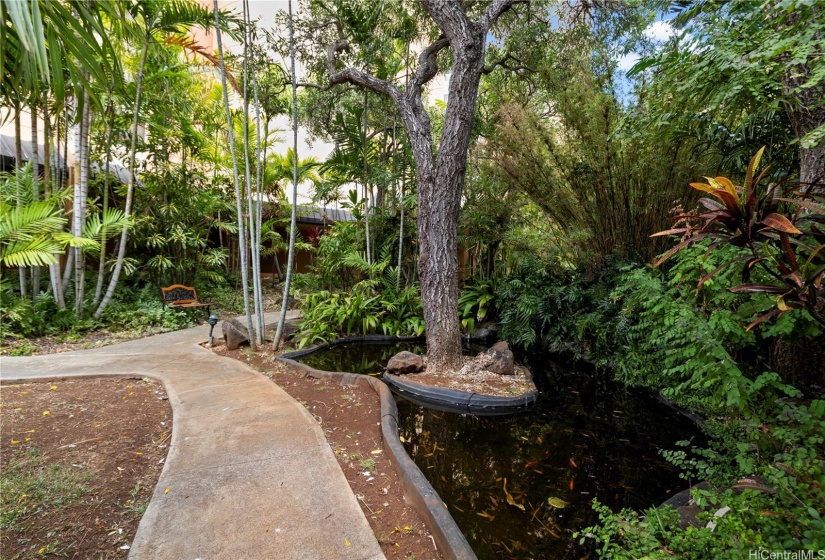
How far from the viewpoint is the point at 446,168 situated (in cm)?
443

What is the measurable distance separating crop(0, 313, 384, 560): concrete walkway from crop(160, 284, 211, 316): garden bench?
3023 millimetres

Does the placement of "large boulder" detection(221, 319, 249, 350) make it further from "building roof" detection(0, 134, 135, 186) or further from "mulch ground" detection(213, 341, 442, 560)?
"building roof" detection(0, 134, 135, 186)

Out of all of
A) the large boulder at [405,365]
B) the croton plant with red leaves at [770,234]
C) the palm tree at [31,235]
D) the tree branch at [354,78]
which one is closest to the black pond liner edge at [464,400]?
the large boulder at [405,365]

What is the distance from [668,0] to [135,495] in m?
5.79

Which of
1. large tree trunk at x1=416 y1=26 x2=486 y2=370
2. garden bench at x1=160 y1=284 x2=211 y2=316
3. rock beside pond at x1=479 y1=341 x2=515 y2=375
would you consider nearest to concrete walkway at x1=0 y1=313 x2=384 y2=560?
large tree trunk at x1=416 y1=26 x2=486 y2=370

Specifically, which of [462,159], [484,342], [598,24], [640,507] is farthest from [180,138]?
[640,507]

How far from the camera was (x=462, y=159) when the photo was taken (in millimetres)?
4434

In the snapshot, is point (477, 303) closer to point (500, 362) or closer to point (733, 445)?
point (500, 362)

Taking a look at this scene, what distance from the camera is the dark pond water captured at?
2174 millimetres

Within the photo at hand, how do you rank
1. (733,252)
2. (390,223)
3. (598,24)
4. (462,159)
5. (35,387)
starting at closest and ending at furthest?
(733,252), (35,387), (462,159), (598,24), (390,223)

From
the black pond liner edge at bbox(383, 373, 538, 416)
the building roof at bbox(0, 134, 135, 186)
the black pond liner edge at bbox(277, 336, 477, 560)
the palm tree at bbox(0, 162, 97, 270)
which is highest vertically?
the building roof at bbox(0, 134, 135, 186)

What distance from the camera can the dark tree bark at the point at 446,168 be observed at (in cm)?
422

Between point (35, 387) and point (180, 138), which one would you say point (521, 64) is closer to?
point (180, 138)

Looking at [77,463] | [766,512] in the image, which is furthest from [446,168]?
[77,463]
